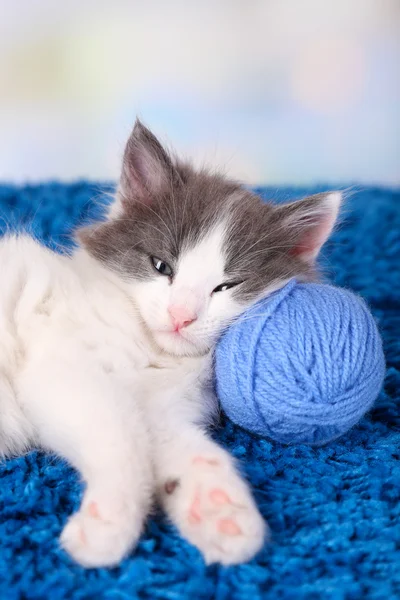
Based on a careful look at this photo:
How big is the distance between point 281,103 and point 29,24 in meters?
1.33

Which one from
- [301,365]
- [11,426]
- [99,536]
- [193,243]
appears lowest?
[11,426]

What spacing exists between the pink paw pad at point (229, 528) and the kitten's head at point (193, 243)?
49 cm

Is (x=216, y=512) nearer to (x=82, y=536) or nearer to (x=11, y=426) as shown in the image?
(x=82, y=536)

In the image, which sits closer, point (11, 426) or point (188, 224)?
point (11, 426)

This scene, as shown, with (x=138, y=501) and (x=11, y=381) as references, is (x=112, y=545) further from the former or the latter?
(x=11, y=381)

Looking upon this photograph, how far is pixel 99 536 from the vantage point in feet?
3.79

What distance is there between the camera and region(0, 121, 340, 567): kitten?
1.23m

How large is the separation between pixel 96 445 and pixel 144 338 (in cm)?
36

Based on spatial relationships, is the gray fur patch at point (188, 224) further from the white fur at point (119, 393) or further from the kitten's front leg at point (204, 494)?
the kitten's front leg at point (204, 494)

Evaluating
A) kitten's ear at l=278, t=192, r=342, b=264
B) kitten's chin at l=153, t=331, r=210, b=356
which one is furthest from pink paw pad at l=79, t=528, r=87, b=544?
kitten's ear at l=278, t=192, r=342, b=264

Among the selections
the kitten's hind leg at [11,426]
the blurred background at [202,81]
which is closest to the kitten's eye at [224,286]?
the kitten's hind leg at [11,426]

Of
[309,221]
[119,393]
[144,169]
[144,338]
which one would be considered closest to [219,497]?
[119,393]

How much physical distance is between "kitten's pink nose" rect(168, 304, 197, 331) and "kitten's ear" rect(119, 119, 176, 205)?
16.4 inches

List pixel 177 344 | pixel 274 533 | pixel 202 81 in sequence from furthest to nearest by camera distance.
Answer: pixel 202 81
pixel 177 344
pixel 274 533
